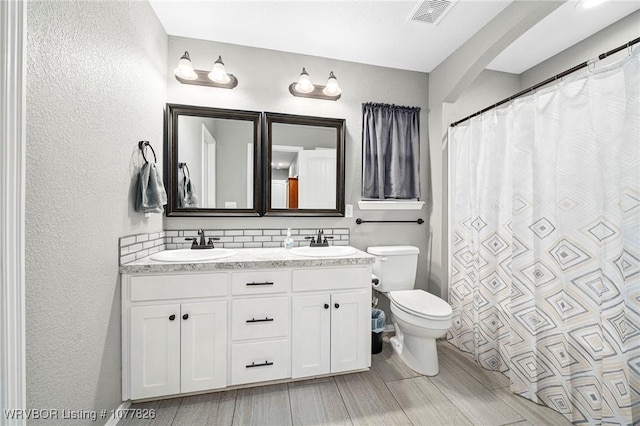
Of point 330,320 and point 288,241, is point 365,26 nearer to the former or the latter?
point 288,241

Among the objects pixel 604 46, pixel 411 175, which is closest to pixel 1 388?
pixel 411 175

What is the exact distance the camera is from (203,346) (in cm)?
154

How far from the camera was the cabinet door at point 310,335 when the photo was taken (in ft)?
5.44

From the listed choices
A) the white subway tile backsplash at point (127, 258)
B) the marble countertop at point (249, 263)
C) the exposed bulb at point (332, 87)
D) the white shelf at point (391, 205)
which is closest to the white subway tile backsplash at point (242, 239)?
the marble countertop at point (249, 263)

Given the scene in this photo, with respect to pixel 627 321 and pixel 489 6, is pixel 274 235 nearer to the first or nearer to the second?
pixel 627 321

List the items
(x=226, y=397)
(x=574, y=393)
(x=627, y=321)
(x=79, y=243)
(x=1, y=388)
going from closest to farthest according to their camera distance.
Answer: (x=1, y=388)
(x=79, y=243)
(x=627, y=321)
(x=574, y=393)
(x=226, y=397)

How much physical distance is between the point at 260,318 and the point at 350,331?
60 cm

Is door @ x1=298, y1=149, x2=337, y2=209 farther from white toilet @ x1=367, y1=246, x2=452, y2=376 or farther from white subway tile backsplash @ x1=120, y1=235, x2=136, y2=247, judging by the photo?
white subway tile backsplash @ x1=120, y1=235, x2=136, y2=247

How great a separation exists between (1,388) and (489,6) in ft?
9.65

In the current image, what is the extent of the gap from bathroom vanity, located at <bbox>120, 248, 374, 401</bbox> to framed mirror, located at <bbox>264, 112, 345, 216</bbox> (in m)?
0.55

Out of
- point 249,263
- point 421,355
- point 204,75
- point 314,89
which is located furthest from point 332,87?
point 421,355

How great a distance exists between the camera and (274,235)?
7.10ft

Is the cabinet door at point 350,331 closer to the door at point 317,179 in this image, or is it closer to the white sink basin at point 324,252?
the white sink basin at point 324,252

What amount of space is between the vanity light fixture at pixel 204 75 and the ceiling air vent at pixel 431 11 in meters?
1.39
